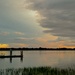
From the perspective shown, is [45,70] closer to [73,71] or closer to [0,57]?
[73,71]

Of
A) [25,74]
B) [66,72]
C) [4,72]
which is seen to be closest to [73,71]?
[66,72]

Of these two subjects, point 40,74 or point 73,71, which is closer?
point 40,74

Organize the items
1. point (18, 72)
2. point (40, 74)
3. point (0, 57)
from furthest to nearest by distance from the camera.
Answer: point (0, 57) < point (18, 72) < point (40, 74)

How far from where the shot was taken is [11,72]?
32.3 metres

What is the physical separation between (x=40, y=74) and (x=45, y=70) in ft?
11.3

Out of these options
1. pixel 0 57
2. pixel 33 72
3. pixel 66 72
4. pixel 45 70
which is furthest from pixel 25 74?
pixel 0 57

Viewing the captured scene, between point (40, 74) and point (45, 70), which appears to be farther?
point (45, 70)

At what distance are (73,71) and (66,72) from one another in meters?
1.37

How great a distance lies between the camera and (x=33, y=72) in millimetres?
31125

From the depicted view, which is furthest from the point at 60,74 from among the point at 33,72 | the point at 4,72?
the point at 4,72

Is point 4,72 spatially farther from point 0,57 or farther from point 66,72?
point 0,57

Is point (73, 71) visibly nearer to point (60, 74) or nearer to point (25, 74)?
point (60, 74)

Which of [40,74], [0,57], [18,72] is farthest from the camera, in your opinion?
[0,57]

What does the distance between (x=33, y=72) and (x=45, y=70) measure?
227 cm
